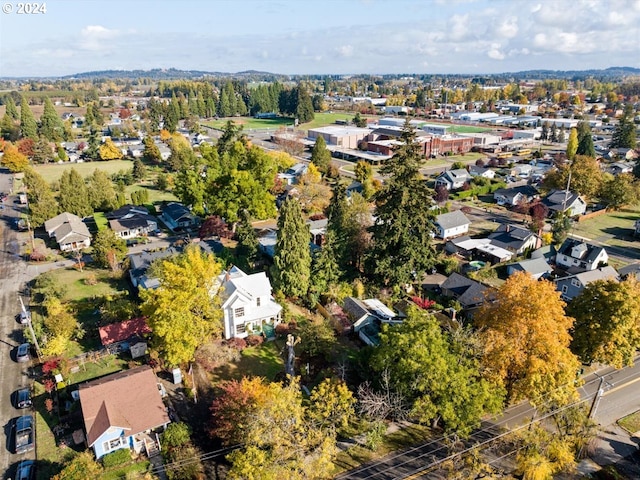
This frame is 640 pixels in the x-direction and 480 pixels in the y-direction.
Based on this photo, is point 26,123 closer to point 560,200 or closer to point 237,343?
point 237,343

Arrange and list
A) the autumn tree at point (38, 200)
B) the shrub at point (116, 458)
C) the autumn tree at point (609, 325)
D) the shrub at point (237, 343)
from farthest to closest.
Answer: the autumn tree at point (38, 200), the shrub at point (237, 343), the autumn tree at point (609, 325), the shrub at point (116, 458)

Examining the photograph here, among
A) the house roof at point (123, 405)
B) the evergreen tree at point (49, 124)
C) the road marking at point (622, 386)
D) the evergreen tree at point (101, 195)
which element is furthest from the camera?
the evergreen tree at point (49, 124)

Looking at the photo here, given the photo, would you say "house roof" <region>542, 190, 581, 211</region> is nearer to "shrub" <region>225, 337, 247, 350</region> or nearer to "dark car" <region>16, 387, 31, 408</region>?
"shrub" <region>225, 337, 247, 350</region>

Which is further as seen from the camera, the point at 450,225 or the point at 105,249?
the point at 450,225

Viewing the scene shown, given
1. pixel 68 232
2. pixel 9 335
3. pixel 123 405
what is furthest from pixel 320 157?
pixel 123 405

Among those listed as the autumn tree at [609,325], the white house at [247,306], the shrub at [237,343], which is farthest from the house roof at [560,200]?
the shrub at [237,343]

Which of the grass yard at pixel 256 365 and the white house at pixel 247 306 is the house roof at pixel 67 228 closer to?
the white house at pixel 247 306
